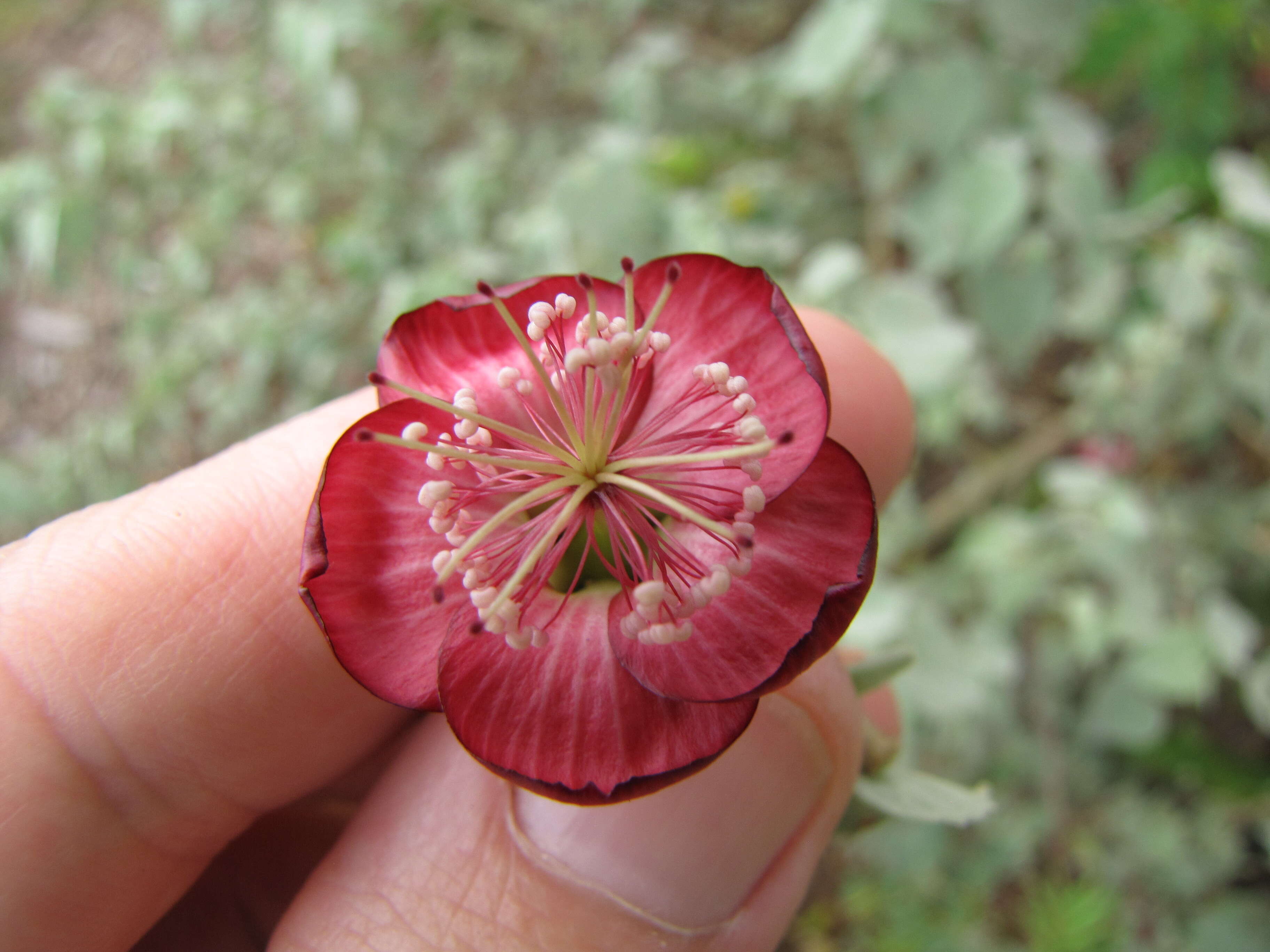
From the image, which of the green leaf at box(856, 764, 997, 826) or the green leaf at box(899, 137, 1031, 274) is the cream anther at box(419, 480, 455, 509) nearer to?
the green leaf at box(856, 764, 997, 826)

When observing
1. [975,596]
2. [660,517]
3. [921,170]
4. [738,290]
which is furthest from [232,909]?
[921,170]

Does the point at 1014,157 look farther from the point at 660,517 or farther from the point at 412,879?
the point at 412,879

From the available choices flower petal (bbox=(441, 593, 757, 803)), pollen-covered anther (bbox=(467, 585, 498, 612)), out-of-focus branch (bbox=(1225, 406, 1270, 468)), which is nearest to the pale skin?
flower petal (bbox=(441, 593, 757, 803))

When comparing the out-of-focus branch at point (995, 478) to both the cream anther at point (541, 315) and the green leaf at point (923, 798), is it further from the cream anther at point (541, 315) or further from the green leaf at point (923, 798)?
the cream anther at point (541, 315)

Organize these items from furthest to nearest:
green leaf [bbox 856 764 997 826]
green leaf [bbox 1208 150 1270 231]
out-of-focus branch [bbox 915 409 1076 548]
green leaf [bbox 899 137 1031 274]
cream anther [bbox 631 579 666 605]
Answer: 1. out-of-focus branch [bbox 915 409 1076 548]
2. green leaf [bbox 899 137 1031 274]
3. green leaf [bbox 1208 150 1270 231]
4. green leaf [bbox 856 764 997 826]
5. cream anther [bbox 631 579 666 605]


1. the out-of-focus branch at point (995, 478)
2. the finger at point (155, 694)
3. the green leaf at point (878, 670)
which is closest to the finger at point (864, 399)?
the green leaf at point (878, 670)

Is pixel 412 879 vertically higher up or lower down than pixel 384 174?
lower down

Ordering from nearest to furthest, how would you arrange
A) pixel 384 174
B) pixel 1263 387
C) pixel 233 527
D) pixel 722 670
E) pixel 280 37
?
pixel 722 670 < pixel 233 527 < pixel 1263 387 < pixel 280 37 < pixel 384 174

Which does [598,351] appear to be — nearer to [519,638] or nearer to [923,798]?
[519,638]
